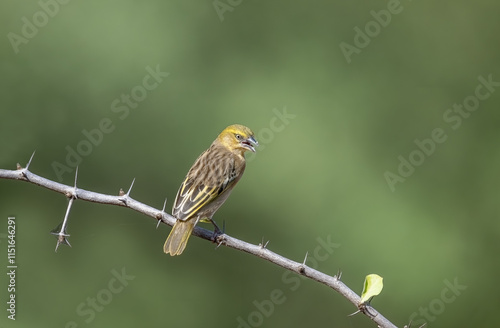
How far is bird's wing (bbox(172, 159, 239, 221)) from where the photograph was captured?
4.93m

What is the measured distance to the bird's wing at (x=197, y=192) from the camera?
4.93 m

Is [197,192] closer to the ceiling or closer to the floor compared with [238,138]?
closer to the floor

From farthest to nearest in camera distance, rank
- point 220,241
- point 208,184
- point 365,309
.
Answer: point 208,184 → point 220,241 → point 365,309

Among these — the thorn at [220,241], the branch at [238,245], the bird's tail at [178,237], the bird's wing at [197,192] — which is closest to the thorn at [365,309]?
the branch at [238,245]

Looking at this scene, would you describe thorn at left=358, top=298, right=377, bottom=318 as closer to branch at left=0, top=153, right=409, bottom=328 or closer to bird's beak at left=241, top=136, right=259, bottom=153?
branch at left=0, top=153, right=409, bottom=328

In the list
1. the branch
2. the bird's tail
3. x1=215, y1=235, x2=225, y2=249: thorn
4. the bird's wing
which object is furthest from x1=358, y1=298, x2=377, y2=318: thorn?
the bird's wing

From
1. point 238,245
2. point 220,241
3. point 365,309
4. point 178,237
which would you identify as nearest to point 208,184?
point 178,237

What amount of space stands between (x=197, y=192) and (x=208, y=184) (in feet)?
0.55

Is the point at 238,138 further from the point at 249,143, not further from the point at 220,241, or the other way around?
the point at 220,241

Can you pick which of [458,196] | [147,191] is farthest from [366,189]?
[147,191]

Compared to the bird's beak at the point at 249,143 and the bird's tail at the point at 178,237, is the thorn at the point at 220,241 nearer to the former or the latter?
the bird's tail at the point at 178,237

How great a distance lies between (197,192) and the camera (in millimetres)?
5121

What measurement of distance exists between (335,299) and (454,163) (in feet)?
8.53

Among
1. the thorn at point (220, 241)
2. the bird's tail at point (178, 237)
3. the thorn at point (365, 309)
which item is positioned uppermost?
the thorn at point (365, 309)
